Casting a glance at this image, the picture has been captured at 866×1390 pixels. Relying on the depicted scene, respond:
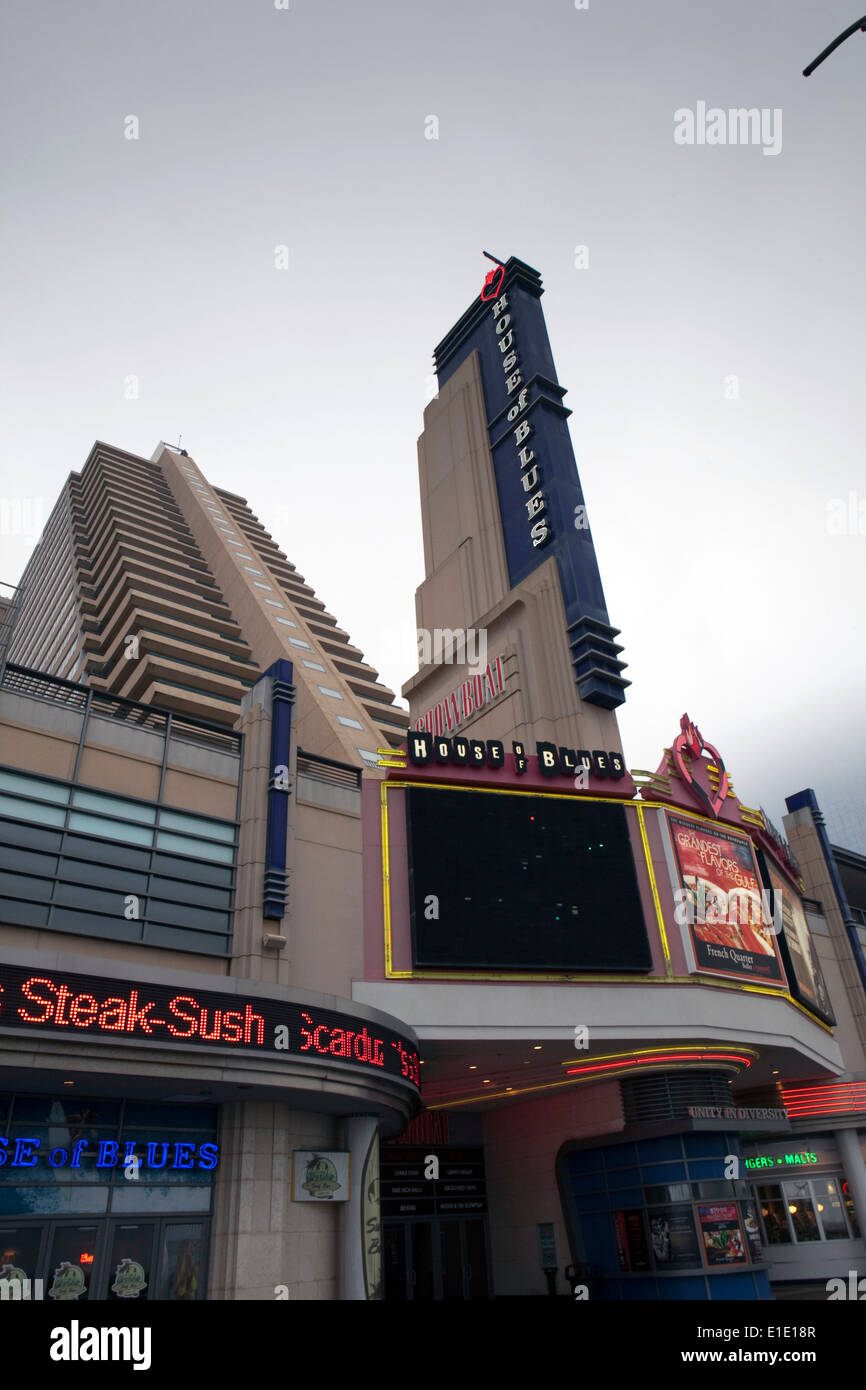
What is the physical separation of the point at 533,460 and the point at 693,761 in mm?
17680

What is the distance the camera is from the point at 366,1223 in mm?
18375

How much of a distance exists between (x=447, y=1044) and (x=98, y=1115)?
30.0ft

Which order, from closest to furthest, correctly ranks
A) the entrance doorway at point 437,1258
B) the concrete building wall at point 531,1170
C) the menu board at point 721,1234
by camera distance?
the menu board at point 721,1234 → the concrete building wall at point 531,1170 → the entrance doorway at point 437,1258

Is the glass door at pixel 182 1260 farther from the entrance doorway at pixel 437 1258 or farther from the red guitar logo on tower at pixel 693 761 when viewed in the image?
the red guitar logo on tower at pixel 693 761

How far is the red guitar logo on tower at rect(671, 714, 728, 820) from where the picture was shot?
30547 mm

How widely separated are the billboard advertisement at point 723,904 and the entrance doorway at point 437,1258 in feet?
39.7

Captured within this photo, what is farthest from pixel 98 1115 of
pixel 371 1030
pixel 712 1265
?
pixel 712 1265

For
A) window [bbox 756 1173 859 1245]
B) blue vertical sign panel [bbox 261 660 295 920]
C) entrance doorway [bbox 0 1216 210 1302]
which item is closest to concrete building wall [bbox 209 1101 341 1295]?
entrance doorway [bbox 0 1216 210 1302]

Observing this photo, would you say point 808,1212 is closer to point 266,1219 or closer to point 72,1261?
point 266,1219

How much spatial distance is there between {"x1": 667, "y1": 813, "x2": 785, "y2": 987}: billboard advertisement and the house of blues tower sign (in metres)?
7.49

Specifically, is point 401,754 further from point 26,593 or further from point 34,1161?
point 26,593

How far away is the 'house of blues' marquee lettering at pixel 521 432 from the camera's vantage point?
41.0 m

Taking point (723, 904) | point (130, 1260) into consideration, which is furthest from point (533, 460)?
point (130, 1260)

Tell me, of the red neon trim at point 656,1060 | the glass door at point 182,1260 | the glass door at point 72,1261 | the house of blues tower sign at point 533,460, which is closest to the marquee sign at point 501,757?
the house of blues tower sign at point 533,460
